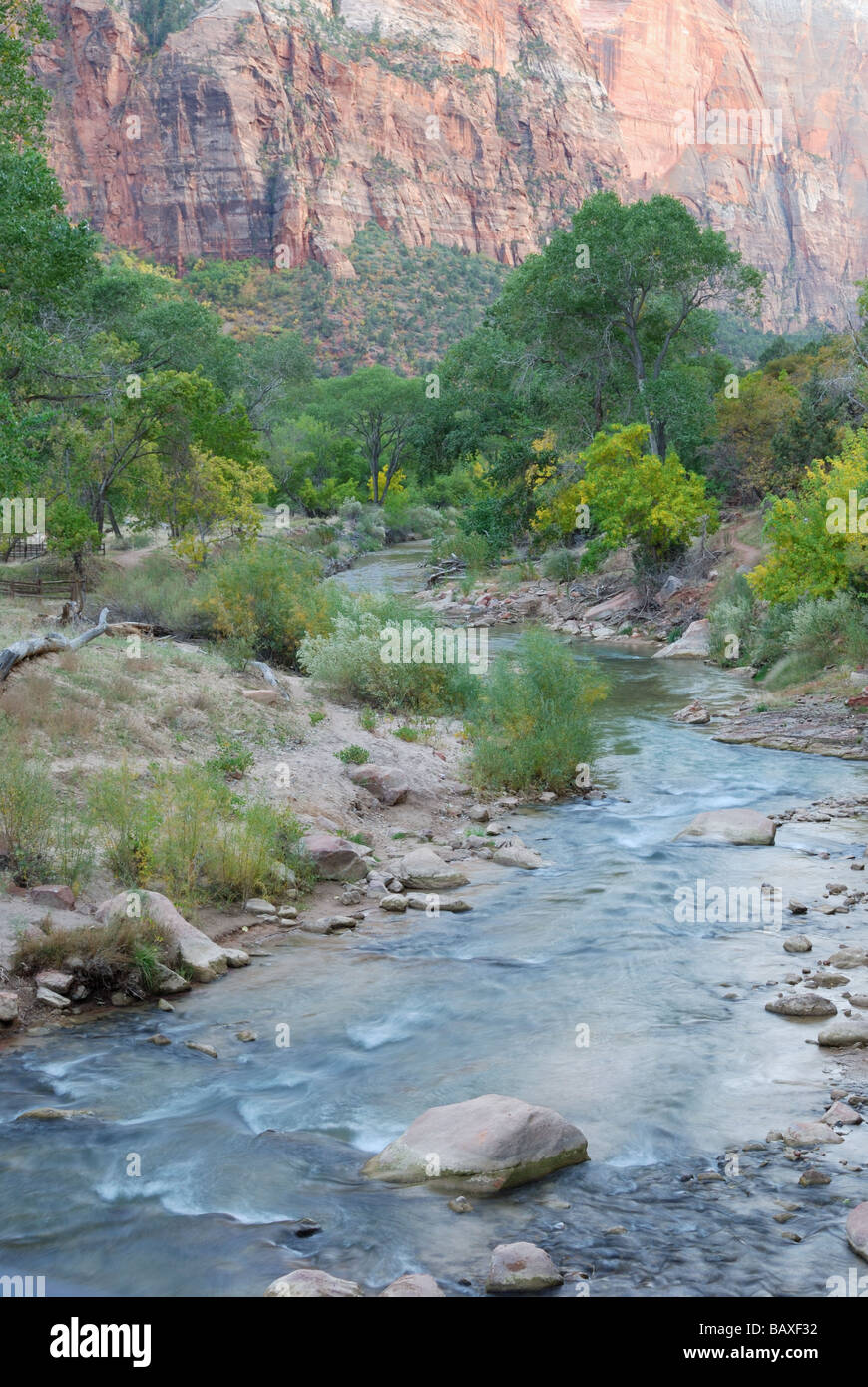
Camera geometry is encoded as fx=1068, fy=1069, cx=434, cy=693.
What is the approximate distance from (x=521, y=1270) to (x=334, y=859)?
5.27 metres

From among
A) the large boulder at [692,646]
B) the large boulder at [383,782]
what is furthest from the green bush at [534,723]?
the large boulder at [692,646]

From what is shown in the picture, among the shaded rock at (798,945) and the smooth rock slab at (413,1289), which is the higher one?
the smooth rock slab at (413,1289)

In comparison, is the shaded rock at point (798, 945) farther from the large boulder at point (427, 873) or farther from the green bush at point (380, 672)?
the green bush at point (380, 672)

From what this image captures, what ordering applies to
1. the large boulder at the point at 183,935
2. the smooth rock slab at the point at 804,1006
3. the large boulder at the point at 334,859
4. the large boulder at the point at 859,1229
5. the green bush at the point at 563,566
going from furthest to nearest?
the green bush at the point at 563,566, the large boulder at the point at 334,859, the large boulder at the point at 183,935, the smooth rock slab at the point at 804,1006, the large boulder at the point at 859,1229

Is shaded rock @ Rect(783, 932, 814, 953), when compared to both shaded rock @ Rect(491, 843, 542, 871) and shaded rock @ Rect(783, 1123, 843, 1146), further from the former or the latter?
shaded rock @ Rect(491, 843, 542, 871)

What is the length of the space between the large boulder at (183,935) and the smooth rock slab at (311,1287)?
10.8ft

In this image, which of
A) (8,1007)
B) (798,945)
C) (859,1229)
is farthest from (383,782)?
(859,1229)

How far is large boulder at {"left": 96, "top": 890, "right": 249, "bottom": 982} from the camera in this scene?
6.93 metres

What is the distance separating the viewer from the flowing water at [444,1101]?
13.6 feet

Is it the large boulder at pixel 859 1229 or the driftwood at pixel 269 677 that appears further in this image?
the driftwood at pixel 269 677

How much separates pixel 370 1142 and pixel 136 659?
26.3 feet

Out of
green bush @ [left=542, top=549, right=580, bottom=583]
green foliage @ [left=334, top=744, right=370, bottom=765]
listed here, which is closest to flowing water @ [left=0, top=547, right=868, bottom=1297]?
green foliage @ [left=334, top=744, right=370, bottom=765]

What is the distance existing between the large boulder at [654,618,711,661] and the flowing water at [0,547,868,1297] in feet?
42.6
